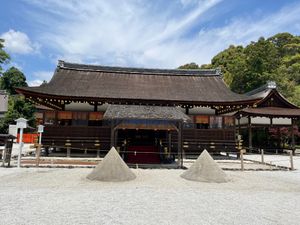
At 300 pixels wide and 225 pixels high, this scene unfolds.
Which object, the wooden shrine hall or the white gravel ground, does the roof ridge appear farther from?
the white gravel ground

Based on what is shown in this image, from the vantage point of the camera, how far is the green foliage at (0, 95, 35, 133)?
3478 centimetres

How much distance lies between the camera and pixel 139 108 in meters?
15.1

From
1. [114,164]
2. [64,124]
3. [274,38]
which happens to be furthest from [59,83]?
[274,38]

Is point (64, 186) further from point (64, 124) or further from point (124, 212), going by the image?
point (64, 124)

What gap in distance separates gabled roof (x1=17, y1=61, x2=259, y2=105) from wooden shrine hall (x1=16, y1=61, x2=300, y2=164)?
7cm

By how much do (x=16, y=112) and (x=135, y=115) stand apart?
102 feet

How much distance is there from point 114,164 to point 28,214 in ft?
15.1

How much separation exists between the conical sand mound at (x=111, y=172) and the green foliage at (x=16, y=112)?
3153cm

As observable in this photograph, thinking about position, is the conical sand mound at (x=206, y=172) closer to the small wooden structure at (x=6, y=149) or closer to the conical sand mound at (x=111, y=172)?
the conical sand mound at (x=111, y=172)

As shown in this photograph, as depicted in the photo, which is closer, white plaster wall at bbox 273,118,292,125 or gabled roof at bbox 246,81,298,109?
white plaster wall at bbox 273,118,292,125

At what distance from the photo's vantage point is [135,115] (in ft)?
43.9

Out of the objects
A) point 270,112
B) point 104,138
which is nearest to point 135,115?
point 104,138

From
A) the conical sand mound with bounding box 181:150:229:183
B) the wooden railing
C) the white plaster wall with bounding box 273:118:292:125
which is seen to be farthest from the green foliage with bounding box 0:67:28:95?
the conical sand mound with bounding box 181:150:229:183

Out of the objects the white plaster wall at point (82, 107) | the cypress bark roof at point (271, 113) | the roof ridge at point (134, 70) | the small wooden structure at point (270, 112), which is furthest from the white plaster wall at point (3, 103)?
the cypress bark roof at point (271, 113)
